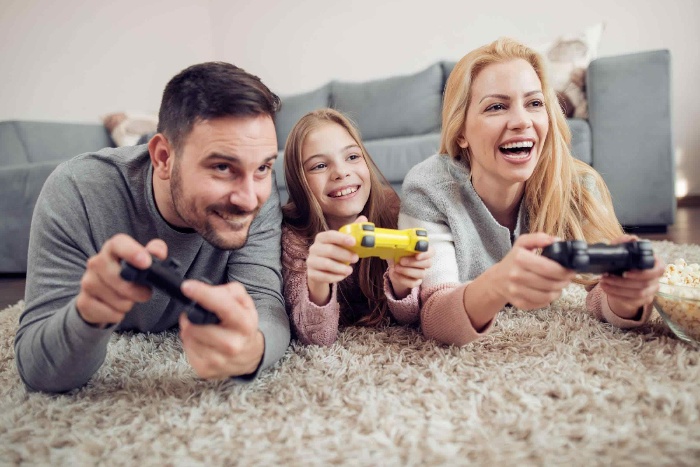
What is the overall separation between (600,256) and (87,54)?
328cm

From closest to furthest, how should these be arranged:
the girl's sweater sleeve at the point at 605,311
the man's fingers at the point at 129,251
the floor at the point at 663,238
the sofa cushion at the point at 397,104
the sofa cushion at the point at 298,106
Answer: the man's fingers at the point at 129,251, the girl's sweater sleeve at the point at 605,311, the floor at the point at 663,238, the sofa cushion at the point at 397,104, the sofa cushion at the point at 298,106

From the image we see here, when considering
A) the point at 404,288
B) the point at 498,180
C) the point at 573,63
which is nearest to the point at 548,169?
the point at 498,180

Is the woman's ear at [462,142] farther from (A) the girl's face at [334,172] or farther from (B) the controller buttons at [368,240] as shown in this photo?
(B) the controller buttons at [368,240]

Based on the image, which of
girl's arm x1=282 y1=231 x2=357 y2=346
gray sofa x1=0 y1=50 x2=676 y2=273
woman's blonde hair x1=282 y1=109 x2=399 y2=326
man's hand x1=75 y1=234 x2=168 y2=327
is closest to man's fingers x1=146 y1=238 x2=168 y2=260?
man's hand x1=75 y1=234 x2=168 y2=327

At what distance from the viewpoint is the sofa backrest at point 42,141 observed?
93.1 inches

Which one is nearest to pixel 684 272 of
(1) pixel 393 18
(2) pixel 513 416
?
(2) pixel 513 416

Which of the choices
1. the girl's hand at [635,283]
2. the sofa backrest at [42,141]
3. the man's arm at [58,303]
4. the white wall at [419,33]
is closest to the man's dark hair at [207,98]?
the man's arm at [58,303]

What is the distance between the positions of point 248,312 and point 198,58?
360 centimetres

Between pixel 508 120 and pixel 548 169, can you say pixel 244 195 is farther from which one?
pixel 548 169

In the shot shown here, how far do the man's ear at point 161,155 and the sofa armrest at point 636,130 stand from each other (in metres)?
1.80

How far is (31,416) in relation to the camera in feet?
2.13

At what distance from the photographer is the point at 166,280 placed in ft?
1.75

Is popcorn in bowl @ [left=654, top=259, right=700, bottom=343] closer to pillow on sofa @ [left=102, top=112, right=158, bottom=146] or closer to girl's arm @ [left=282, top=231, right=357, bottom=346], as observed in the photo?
girl's arm @ [left=282, top=231, right=357, bottom=346]

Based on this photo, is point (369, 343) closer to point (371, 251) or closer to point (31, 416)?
point (371, 251)
